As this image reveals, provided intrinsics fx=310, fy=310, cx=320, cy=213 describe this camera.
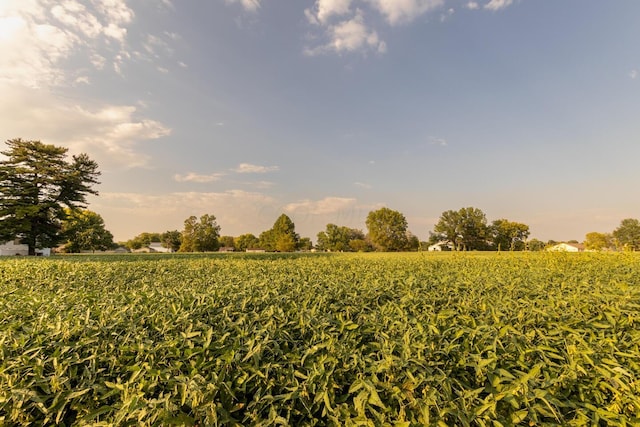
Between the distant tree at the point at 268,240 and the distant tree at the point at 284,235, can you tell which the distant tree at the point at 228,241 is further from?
the distant tree at the point at 284,235

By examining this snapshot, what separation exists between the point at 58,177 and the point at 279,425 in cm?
4090

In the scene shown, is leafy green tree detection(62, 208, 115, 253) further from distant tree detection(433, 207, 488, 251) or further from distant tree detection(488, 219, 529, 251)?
distant tree detection(488, 219, 529, 251)

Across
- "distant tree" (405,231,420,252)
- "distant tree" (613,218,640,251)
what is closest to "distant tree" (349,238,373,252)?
"distant tree" (405,231,420,252)

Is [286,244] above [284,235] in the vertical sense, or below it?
below

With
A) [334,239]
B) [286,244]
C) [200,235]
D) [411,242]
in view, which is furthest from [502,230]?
[200,235]

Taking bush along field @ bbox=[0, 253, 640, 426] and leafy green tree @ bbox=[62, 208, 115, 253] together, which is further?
leafy green tree @ bbox=[62, 208, 115, 253]

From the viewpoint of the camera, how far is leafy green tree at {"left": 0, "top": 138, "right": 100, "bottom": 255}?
30.3 metres

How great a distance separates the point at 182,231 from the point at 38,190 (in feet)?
139

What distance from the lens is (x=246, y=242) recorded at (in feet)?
377

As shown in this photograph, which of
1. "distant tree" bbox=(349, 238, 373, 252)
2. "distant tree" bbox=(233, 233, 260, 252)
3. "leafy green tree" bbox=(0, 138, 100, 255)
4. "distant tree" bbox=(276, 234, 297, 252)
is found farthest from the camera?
"distant tree" bbox=(233, 233, 260, 252)

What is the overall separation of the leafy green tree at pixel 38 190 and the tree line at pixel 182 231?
0.23 ft

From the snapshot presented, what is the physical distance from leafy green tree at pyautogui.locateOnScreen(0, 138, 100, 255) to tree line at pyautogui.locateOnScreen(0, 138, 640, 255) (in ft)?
0.23

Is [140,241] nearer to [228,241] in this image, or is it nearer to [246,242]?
[228,241]

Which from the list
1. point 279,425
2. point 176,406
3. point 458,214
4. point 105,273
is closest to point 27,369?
point 176,406
